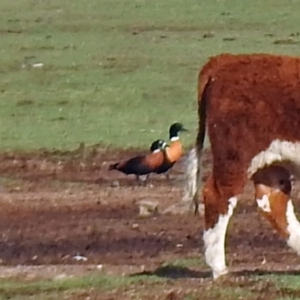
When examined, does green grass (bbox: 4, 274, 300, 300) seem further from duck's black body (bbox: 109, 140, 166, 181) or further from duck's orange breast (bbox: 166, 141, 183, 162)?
duck's orange breast (bbox: 166, 141, 183, 162)

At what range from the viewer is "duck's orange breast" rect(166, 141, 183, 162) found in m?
14.8

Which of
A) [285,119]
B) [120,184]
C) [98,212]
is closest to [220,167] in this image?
[285,119]

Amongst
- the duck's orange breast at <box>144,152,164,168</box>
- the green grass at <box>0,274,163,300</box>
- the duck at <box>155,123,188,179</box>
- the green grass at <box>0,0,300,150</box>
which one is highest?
the green grass at <box>0,274,163,300</box>

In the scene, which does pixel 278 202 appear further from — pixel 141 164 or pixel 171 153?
pixel 171 153

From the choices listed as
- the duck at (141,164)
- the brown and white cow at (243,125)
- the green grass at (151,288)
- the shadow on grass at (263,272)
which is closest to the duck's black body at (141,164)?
the duck at (141,164)

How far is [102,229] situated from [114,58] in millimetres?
11472

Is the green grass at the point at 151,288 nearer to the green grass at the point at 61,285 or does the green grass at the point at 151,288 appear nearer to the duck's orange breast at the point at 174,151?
the green grass at the point at 61,285

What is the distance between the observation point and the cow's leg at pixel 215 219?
9.40 m

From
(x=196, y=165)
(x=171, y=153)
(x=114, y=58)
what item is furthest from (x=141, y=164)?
(x=114, y=58)

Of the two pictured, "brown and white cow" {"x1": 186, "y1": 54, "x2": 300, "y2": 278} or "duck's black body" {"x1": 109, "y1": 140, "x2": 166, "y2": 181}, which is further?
"duck's black body" {"x1": 109, "y1": 140, "x2": 166, "y2": 181}

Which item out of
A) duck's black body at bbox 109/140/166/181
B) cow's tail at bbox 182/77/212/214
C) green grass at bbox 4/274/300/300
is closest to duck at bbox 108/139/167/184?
duck's black body at bbox 109/140/166/181

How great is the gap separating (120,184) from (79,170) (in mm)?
653

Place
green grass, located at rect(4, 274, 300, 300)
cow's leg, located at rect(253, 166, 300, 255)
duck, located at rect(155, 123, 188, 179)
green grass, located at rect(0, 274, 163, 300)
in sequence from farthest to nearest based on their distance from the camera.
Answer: duck, located at rect(155, 123, 188, 179), cow's leg, located at rect(253, 166, 300, 255), green grass, located at rect(0, 274, 163, 300), green grass, located at rect(4, 274, 300, 300)

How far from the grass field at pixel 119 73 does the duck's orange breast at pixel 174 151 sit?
1.06 meters
